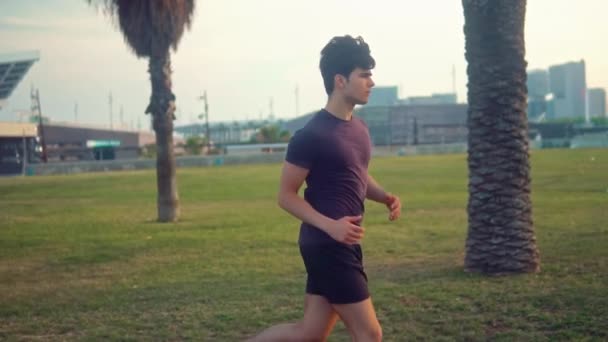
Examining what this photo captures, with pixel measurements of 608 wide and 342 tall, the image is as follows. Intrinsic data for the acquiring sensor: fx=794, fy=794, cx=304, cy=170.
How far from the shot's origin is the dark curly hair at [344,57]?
4.02 m

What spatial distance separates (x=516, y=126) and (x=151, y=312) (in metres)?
4.26

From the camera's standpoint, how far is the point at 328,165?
3.93 metres

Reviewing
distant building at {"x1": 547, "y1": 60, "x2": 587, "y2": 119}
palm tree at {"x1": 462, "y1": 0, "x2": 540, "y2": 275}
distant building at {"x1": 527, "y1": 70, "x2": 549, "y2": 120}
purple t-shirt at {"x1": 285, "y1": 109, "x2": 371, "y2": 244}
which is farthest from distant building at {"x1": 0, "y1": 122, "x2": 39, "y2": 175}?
distant building at {"x1": 547, "y1": 60, "x2": 587, "y2": 119}

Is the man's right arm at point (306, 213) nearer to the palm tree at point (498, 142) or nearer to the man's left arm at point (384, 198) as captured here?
the man's left arm at point (384, 198)

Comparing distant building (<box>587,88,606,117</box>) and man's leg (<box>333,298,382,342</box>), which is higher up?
distant building (<box>587,88,606,117</box>)

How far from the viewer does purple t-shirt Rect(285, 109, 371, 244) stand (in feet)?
12.8

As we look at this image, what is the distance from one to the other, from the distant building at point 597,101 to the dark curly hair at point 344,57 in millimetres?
125420

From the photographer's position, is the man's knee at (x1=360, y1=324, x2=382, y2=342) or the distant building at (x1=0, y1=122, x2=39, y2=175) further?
the distant building at (x1=0, y1=122, x2=39, y2=175)

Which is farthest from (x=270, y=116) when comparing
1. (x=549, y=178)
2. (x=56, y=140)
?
(x=549, y=178)

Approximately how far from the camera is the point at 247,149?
7538cm

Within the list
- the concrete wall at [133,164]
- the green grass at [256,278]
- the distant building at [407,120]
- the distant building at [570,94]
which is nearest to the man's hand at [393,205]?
the green grass at [256,278]

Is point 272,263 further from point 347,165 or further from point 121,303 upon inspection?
point 347,165

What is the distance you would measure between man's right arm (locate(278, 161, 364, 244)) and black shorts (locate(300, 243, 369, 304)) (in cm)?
14

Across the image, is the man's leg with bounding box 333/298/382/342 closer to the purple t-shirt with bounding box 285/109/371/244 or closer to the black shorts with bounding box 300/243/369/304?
the black shorts with bounding box 300/243/369/304
